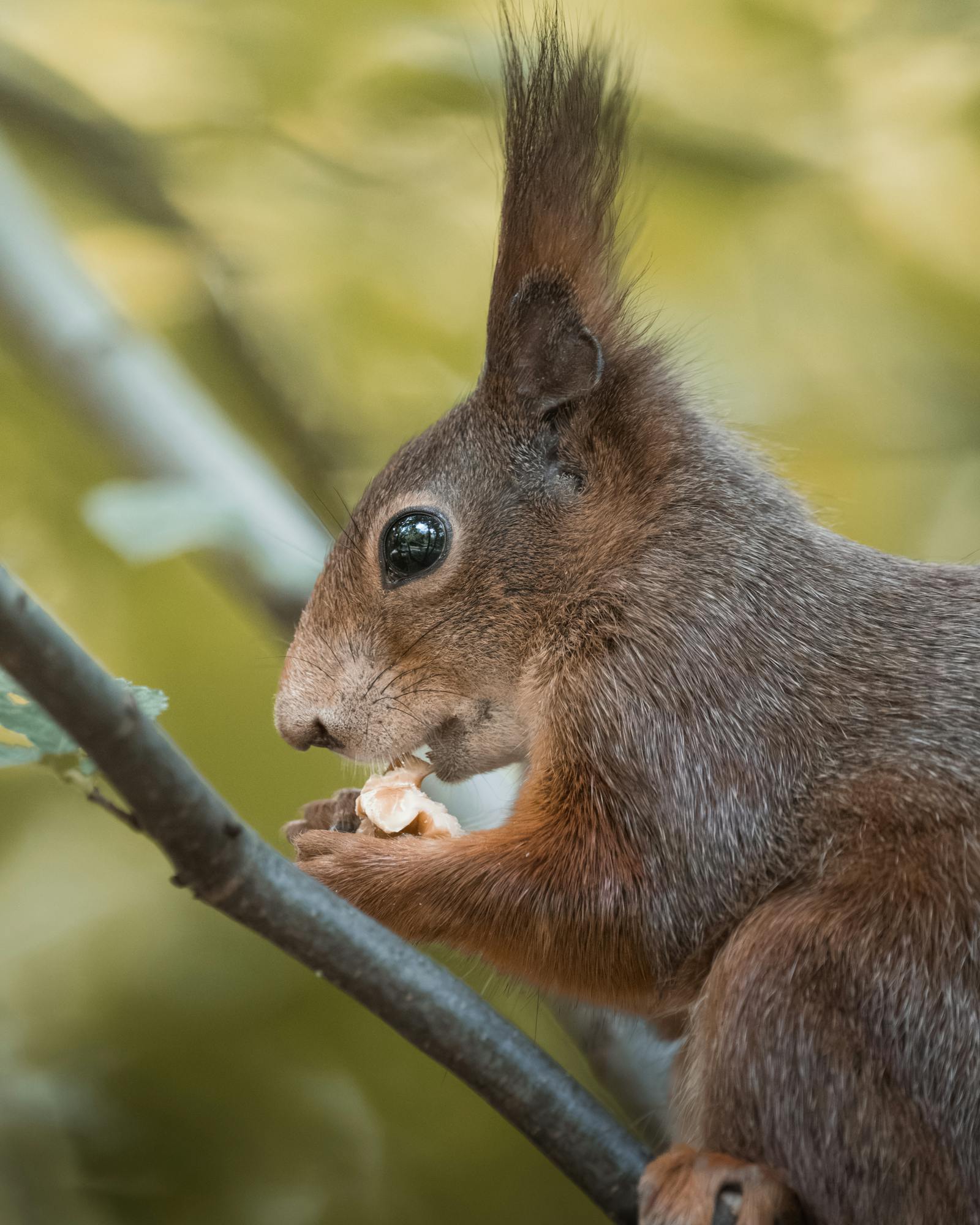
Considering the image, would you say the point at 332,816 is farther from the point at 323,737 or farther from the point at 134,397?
the point at 134,397

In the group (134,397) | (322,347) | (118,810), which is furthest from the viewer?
(322,347)

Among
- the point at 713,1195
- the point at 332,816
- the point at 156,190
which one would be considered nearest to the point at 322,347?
the point at 156,190

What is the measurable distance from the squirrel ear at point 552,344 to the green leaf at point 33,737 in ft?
2.66

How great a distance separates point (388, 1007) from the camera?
3.26 ft

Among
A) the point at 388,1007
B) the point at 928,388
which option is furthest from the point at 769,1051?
the point at 928,388

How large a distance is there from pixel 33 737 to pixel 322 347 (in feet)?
6.53

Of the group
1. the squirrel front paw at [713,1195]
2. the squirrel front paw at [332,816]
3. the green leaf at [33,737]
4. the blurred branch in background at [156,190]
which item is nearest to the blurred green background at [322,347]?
the blurred branch in background at [156,190]

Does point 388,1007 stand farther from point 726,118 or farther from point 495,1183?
point 726,118

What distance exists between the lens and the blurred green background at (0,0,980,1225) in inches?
91.5

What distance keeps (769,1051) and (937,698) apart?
45 cm

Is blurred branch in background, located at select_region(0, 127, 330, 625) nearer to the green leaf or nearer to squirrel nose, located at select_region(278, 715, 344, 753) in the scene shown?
squirrel nose, located at select_region(278, 715, 344, 753)

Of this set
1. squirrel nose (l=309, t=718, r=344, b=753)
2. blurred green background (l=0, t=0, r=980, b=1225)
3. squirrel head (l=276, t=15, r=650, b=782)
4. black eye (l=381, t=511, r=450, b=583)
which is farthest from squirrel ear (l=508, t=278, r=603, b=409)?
blurred green background (l=0, t=0, r=980, b=1225)

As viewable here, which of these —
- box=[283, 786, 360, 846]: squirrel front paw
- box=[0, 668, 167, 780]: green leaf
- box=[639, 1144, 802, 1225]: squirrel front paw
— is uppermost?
box=[0, 668, 167, 780]: green leaf

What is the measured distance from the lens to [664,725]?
140 centimetres
